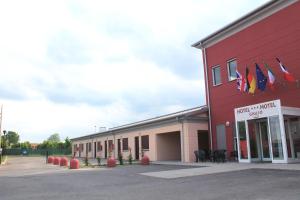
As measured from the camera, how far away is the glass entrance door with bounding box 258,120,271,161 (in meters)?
20.1

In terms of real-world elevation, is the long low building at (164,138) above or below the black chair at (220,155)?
above

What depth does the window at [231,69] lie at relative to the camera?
24094 millimetres

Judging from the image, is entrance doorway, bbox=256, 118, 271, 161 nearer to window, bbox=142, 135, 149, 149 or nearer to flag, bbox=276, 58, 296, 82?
flag, bbox=276, 58, 296, 82

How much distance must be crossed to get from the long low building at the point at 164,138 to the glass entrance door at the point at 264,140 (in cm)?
558

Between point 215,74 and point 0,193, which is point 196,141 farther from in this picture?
point 0,193

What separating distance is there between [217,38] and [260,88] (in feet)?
19.4

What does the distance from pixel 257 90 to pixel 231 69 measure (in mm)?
3111

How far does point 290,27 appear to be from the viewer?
19.9m

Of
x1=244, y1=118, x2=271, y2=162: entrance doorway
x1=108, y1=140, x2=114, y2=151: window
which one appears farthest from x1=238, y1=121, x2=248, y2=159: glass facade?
x1=108, y1=140, x2=114, y2=151: window

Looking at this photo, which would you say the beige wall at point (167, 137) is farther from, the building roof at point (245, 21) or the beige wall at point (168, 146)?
the building roof at point (245, 21)

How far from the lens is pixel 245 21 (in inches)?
894

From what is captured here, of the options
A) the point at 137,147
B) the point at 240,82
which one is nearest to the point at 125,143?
the point at 137,147

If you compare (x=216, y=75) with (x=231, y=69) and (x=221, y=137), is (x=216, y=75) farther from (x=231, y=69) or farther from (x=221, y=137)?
(x=221, y=137)

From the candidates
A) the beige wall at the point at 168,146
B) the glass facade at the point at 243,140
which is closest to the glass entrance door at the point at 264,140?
the glass facade at the point at 243,140
